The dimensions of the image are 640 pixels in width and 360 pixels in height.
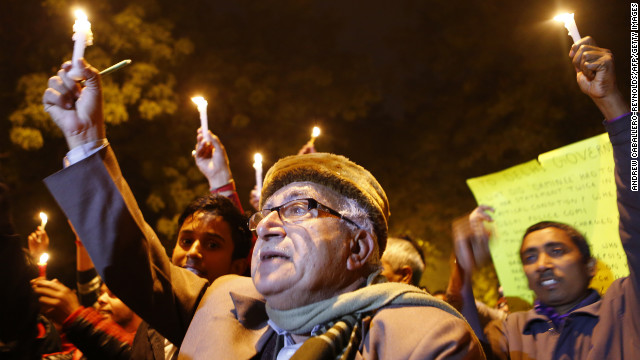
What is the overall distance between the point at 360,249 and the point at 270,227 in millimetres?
434

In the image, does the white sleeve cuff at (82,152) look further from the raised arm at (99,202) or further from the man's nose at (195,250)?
the man's nose at (195,250)

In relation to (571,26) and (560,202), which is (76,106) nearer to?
(571,26)

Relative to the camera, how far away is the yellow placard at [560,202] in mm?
2955

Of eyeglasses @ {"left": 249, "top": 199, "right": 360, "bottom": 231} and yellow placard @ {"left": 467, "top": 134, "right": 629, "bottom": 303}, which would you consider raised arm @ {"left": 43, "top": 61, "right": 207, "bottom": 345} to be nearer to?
eyeglasses @ {"left": 249, "top": 199, "right": 360, "bottom": 231}

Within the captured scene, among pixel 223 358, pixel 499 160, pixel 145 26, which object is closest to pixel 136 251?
pixel 223 358

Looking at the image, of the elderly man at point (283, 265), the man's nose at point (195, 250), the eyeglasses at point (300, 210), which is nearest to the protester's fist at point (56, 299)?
the man's nose at point (195, 250)

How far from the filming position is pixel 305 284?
7.25ft

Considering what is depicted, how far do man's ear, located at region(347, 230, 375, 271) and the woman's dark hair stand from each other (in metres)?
1.38

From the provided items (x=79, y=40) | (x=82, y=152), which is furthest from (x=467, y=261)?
(x=79, y=40)

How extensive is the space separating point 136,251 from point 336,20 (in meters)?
10.9

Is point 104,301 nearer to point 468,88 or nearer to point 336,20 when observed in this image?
point 468,88

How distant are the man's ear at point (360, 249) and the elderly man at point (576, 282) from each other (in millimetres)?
1049

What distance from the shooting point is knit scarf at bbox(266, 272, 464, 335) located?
2.15m

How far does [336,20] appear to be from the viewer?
12328mm
